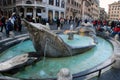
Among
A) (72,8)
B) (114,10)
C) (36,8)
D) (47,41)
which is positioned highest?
(114,10)

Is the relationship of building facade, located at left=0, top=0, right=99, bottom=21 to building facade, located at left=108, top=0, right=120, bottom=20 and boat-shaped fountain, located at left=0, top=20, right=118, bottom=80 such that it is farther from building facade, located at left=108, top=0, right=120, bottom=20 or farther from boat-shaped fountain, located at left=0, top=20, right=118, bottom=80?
building facade, located at left=108, top=0, right=120, bottom=20

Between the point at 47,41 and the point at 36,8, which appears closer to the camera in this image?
the point at 47,41

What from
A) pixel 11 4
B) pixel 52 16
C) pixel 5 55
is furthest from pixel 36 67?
pixel 11 4

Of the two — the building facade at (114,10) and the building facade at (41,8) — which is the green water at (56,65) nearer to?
the building facade at (41,8)

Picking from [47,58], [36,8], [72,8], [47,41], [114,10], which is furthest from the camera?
[114,10]

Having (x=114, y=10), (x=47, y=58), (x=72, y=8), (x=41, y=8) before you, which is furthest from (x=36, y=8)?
(x=114, y=10)

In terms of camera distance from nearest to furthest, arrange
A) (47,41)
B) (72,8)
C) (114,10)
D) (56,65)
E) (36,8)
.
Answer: (56,65) → (47,41) → (36,8) → (72,8) → (114,10)

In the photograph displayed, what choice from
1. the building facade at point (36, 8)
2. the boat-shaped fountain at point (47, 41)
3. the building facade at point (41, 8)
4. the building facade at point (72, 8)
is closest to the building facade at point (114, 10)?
the building facade at point (72, 8)

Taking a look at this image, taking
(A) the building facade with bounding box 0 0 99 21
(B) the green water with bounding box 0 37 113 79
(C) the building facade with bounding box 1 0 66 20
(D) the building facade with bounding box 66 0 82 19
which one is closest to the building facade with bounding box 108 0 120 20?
(D) the building facade with bounding box 66 0 82 19

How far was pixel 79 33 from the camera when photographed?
20.0 meters

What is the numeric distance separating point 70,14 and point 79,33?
133ft

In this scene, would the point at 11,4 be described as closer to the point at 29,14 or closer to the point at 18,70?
the point at 29,14

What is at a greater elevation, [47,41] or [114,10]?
[114,10]

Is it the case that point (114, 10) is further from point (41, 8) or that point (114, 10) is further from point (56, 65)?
point (56, 65)
